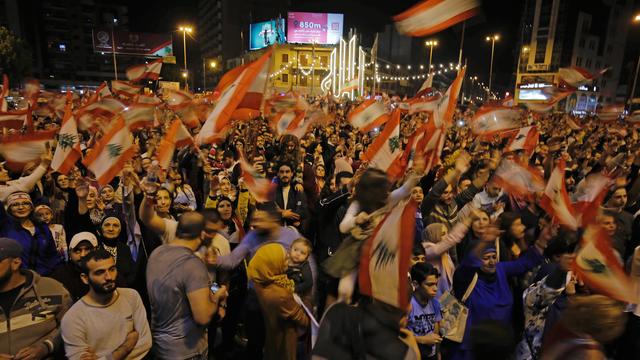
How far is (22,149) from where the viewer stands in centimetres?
598

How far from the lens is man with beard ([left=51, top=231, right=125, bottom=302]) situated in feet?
12.4

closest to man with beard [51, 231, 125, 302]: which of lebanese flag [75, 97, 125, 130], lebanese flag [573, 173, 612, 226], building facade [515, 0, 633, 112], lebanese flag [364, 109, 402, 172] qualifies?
lebanese flag [364, 109, 402, 172]

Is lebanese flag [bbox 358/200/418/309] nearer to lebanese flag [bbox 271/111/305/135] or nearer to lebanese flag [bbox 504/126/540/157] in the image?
lebanese flag [bbox 504/126/540/157]

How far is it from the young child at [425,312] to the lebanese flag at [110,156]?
12.5 ft

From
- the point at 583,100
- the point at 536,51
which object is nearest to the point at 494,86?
the point at 536,51

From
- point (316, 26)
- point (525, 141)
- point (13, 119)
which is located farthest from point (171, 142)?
point (316, 26)

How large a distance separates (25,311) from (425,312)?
3032mm

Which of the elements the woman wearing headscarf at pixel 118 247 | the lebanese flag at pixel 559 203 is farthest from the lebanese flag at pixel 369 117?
the woman wearing headscarf at pixel 118 247

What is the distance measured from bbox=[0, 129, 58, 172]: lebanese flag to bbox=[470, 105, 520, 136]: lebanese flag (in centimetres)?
801

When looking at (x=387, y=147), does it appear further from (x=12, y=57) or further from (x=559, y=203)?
(x=12, y=57)

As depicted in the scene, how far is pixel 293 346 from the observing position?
343cm

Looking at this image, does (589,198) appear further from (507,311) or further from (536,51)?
(536,51)

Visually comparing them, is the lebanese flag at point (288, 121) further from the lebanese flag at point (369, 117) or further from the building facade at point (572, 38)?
the building facade at point (572, 38)

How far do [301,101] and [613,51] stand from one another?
82743 mm
